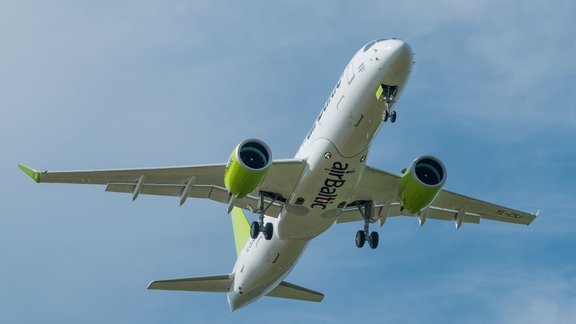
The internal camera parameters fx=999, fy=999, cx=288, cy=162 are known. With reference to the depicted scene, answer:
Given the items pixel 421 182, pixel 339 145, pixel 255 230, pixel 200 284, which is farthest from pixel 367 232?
pixel 200 284

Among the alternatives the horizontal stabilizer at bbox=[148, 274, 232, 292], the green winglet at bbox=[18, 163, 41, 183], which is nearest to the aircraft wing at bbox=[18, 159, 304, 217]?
the green winglet at bbox=[18, 163, 41, 183]

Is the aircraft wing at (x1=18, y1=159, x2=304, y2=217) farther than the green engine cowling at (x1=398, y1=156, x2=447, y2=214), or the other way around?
the green engine cowling at (x1=398, y1=156, x2=447, y2=214)

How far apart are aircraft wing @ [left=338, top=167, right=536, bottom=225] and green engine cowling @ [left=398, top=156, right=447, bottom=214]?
770mm

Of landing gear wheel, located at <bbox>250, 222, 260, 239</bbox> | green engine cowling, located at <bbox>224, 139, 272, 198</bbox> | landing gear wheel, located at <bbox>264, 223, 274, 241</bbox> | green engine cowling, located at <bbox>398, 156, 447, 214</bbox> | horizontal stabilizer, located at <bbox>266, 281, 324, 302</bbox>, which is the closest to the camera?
green engine cowling, located at <bbox>224, 139, 272, 198</bbox>

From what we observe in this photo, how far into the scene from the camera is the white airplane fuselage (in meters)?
33.9

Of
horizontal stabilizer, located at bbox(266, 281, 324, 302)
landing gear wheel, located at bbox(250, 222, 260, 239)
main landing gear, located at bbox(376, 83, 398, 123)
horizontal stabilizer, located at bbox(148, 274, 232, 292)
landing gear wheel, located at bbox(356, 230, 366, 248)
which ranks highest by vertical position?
main landing gear, located at bbox(376, 83, 398, 123)

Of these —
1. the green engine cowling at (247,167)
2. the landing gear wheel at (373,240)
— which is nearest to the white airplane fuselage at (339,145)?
the green engine cowling at (247,167)

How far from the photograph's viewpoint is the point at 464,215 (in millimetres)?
43406

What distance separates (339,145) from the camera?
114ft

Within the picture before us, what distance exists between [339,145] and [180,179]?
7041 mm

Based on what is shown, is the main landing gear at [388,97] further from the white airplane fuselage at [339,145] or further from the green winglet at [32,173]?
the green winglet at [32,173]

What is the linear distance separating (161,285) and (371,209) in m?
9.98

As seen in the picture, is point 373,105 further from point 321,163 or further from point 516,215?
point 516,215

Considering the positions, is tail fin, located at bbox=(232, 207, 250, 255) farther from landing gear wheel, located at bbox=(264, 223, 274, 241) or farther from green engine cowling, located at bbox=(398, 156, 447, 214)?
green engine cowling, located at bbox=(398, 156, 447, 214)
